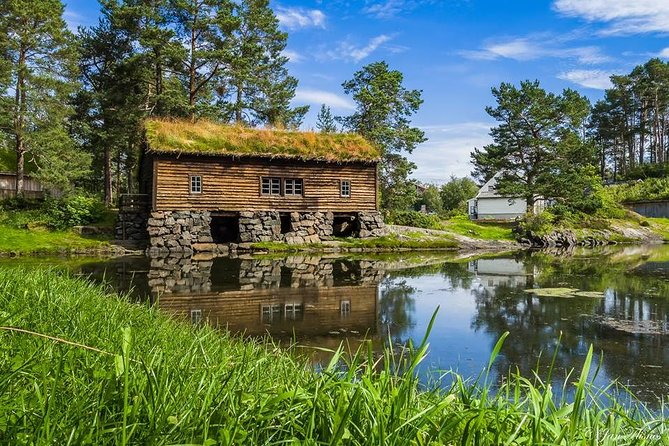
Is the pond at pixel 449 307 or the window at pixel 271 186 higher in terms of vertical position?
the window at pixel 271 186

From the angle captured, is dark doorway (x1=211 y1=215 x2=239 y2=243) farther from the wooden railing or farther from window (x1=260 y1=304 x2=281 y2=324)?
window (x1=260 y1=304 x2=281 y2=324)

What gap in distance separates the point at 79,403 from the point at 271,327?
23.0 ft

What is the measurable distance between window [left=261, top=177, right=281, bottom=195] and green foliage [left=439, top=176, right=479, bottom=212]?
159ft

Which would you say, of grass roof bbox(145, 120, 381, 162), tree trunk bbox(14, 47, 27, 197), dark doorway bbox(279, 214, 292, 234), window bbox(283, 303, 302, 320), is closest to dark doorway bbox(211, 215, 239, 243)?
dark doorway bbox(279, 214, 292, 234)

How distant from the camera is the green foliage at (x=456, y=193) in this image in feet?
250

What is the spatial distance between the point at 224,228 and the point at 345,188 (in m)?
8.43

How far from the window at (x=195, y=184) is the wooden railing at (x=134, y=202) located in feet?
9.78

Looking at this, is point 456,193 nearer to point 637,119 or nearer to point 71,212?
point 637,119

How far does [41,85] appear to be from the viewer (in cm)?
3131

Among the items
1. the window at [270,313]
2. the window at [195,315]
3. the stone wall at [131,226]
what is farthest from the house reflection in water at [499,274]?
the stone wall at [131,226]

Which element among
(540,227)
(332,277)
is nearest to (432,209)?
(540,227)

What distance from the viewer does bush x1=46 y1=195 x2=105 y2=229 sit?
91.5 ft

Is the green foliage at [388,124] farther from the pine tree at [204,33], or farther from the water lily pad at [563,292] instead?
the water lily pad at [563,292]

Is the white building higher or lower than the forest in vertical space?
lower
